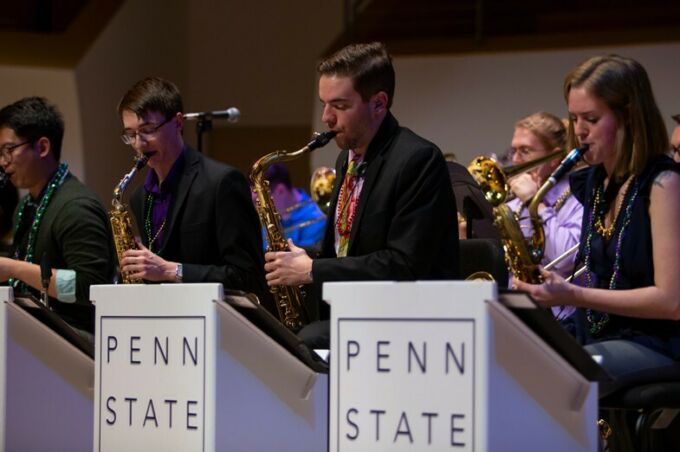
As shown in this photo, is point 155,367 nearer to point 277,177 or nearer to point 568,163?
point 568,163

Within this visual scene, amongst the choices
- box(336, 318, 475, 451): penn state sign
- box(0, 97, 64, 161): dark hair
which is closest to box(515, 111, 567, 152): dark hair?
box(0, 97, 64, 161): dark hair

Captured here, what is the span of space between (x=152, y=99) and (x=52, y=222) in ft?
1.89

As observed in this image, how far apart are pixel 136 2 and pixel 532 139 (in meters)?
4.72

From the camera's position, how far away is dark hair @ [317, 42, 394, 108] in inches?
136

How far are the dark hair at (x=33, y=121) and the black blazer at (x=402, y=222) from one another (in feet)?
4.87

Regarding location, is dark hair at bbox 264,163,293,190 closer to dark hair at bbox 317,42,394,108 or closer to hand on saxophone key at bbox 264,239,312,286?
dark hair at bbox 317,42,394,108

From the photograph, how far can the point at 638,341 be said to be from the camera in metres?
3.06

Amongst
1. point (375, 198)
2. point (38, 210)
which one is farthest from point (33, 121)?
point (375, 198)

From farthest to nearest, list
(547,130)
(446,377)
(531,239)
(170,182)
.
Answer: (547,130) < (170,182) < (531,239) < (446,377)

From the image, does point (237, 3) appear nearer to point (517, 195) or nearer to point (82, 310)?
point (517, 195)

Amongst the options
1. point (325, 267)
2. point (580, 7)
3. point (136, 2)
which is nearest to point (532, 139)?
point (325, 267)

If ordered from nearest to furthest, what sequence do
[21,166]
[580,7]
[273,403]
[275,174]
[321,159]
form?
1. [273,403]
2. [21,166]
3. [275,174]
4. [580,7]
5. [321,159]

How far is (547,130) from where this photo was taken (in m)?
4.87

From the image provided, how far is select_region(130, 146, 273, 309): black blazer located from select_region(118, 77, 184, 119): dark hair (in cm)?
26
